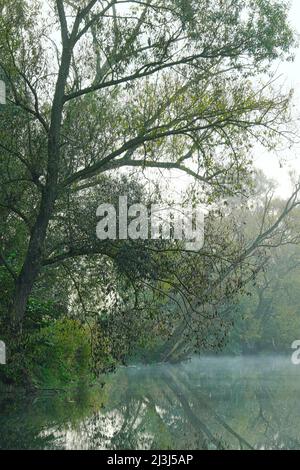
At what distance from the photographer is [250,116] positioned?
1501 cm

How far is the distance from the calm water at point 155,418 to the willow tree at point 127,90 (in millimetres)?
2361

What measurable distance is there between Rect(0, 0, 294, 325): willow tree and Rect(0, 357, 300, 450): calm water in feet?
7.75

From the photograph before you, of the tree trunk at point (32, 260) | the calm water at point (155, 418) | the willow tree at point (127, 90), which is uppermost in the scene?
the willow tree at point (127, 90)

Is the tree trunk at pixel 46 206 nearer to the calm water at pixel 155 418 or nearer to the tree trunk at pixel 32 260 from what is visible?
the tree trunk at pixel 32 260

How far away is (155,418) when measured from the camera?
13.8m

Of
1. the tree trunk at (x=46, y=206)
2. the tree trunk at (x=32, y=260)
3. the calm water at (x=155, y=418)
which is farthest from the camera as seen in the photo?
the tree trunk at (x=32, y=260)

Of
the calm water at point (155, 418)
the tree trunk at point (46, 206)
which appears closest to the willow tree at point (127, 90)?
the tree trunk at point (46, 206)

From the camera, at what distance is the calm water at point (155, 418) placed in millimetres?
10547

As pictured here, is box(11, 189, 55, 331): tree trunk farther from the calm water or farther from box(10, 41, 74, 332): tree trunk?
the calm water

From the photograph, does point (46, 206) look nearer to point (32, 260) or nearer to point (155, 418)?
point (32, 260)

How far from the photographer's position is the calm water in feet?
34.6

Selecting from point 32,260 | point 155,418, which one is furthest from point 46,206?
point 155,418
